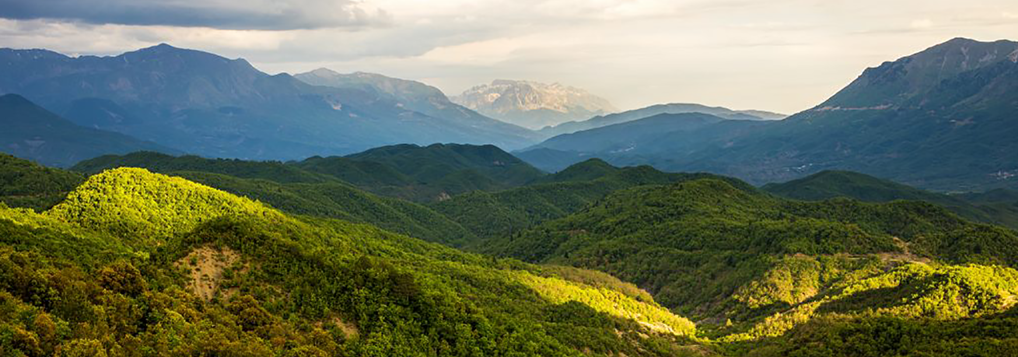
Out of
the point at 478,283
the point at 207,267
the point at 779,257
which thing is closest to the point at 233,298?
the point at 207,267

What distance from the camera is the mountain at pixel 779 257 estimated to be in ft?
249

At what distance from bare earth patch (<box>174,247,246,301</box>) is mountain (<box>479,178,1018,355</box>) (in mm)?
53655

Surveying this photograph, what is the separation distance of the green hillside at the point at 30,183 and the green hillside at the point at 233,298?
→ 26.0m

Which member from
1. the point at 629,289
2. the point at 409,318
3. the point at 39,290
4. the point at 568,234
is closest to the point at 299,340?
the point at 409,318

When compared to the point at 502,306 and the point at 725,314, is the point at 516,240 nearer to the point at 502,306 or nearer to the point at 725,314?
the point at 725,314

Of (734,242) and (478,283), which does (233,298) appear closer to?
(478,283)

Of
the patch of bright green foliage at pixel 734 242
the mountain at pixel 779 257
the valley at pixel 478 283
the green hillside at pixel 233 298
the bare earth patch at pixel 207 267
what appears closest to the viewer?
the green hillside at pixel 233 298

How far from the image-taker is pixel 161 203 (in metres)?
82.8

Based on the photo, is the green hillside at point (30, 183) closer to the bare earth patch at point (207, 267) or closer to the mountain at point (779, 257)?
the bare earth patch at point (207, 267)

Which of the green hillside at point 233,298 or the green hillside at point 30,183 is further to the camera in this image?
the green hillside at point 30,183

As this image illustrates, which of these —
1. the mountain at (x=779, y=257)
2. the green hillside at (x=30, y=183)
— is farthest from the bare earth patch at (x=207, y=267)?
the green hillside at (x=30, y=183)

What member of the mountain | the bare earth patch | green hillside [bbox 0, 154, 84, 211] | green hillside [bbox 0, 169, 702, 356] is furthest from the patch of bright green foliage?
green hillside [bbox 0, 154, 84, 211]

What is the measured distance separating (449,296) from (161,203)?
47.3 meters

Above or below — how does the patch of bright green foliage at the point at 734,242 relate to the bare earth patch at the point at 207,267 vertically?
below
